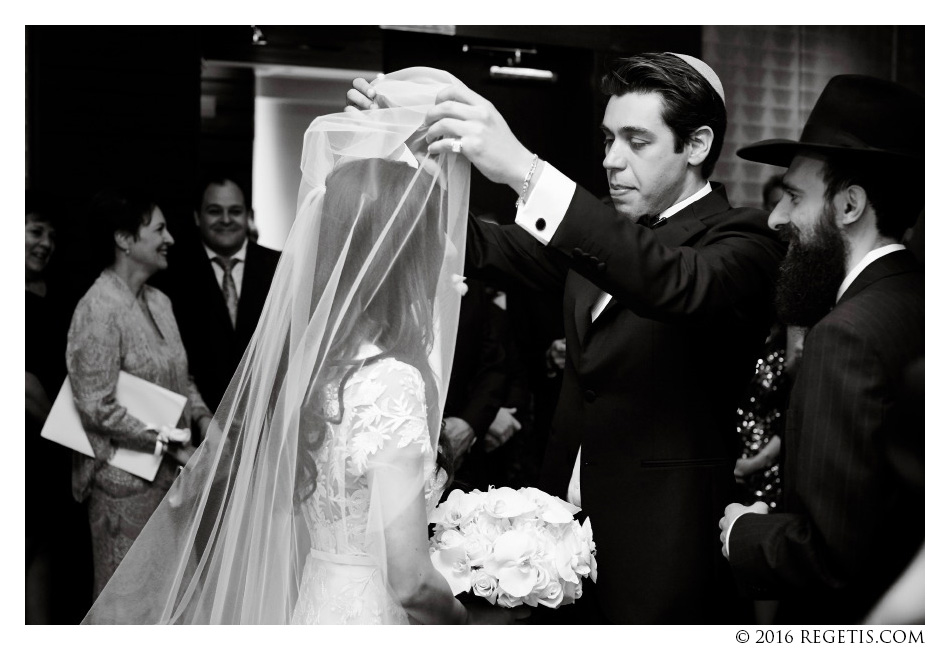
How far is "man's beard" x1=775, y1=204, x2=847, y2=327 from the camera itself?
6.59ft

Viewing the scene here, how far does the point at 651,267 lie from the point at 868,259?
1.38 ft

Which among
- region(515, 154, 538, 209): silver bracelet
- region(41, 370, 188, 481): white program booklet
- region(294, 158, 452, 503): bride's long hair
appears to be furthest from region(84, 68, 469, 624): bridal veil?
region(41, 370, 188, 481): white program booklet

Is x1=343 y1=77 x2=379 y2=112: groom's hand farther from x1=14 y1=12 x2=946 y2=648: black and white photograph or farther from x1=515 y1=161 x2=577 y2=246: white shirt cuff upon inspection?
x1=515 y1=161 x2=577 y2=246: white shirt cuff

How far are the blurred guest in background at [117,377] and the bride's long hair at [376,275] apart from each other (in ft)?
5.57

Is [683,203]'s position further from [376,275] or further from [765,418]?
[765,418]

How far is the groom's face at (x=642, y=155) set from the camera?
93.6 inches

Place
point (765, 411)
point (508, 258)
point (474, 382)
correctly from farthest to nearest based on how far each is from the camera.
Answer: point (474, 382), point (765, 411), point (508, 258)

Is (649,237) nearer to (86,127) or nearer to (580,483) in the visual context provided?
(580,483)

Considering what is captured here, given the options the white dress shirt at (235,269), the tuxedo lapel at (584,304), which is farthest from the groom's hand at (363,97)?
the white dress shirt at (235,269)

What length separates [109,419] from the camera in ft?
11.4

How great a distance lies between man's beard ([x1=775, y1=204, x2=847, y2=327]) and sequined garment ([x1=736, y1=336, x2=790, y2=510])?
1.23 metres

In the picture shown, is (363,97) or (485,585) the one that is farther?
(363,97)

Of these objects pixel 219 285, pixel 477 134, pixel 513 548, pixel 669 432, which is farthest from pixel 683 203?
pixel 219 285
